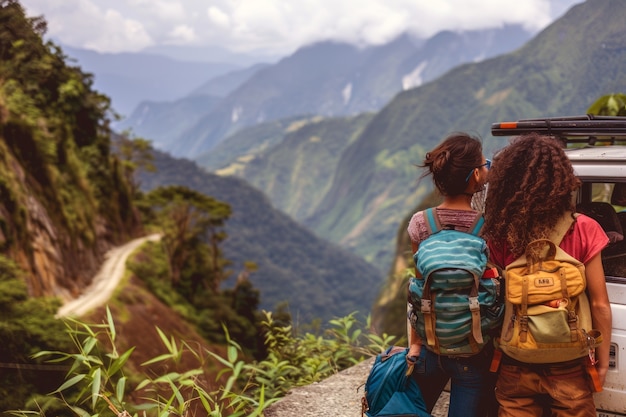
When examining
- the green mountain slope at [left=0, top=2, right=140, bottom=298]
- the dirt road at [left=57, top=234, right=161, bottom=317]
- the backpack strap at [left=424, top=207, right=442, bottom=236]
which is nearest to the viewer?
the backpack strap at [left=424, top=207, right=442, bottom=236]

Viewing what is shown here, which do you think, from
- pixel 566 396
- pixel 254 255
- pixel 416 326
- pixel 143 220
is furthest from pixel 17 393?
pixel 254 255

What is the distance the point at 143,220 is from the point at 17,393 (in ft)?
113

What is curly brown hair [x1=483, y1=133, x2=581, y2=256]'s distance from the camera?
247 centimetres

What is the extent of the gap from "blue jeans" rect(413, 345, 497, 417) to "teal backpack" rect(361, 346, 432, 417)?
128 millimetres

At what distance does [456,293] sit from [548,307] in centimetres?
37

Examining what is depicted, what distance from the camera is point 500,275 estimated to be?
261cm

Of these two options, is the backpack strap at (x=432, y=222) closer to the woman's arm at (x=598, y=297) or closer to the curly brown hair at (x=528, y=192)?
the curly brown hair at (x=528, y=192)

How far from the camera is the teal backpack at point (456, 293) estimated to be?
7.88 feet

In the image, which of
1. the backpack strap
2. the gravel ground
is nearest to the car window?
the backpack strap

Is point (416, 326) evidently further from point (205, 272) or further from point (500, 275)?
point (205, 272)

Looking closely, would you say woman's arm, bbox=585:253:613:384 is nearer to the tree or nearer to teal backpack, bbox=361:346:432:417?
teal backpack, bbox=361:346:432:417

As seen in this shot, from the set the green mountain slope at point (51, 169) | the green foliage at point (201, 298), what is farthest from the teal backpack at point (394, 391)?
the green foliage at point (201, 298)

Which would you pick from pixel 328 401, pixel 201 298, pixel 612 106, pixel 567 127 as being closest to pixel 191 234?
pixel 201 298

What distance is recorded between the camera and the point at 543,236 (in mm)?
2463
